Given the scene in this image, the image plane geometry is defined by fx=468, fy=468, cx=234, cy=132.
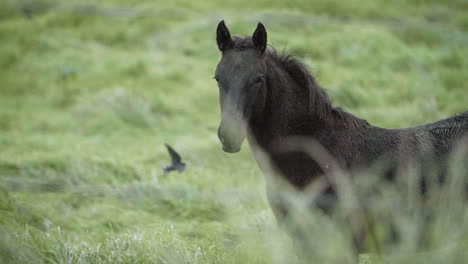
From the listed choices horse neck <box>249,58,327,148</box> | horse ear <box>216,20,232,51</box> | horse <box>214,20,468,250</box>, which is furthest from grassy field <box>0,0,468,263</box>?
horse ear <box>216,20,232,51</box>

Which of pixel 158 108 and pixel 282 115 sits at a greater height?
pixel 282 115

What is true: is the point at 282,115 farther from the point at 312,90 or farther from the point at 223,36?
the point at 223,36

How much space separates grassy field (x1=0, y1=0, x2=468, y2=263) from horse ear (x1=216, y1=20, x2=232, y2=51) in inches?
37.0

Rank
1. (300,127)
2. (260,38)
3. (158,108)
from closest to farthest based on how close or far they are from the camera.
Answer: (260,38)
(300,127)
(158,108)

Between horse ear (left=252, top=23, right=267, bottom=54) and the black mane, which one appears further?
the black mane

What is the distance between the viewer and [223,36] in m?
3.12

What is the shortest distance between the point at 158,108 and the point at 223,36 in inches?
228

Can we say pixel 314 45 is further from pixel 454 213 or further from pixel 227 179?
pixel 454 213

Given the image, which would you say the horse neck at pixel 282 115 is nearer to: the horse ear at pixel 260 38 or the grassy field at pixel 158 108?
the horse ear at pixel 260 38

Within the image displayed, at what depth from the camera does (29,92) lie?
991cm

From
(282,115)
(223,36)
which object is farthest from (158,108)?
(282,115)

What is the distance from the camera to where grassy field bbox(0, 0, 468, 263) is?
11.2ft

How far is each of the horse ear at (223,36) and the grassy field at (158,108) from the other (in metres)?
0.94

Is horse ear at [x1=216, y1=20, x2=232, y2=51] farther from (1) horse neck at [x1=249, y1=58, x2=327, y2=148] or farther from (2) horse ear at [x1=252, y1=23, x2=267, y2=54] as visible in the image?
(1) horse neck at [x1=249, y1=58, x2=327, y2=148]
